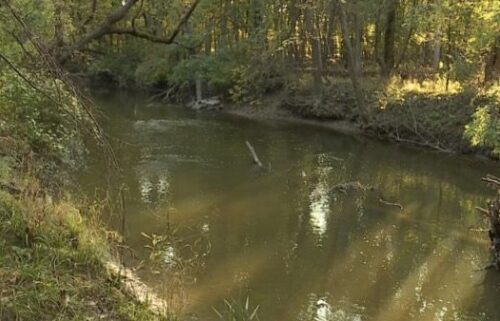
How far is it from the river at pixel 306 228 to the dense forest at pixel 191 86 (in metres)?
0.48

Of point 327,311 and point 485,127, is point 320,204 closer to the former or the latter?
point 485,127

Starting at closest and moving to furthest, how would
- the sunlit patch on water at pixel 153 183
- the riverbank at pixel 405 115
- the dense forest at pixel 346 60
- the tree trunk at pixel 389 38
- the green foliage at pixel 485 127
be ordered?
1. the green foliage at pixel 485 127
2. the sunlit patch on water at pixel 153 183
3. the dense forest at pixel 346 60
4. the riverbank at pixel 405 115
5. the tree trunk at pixel 389 38

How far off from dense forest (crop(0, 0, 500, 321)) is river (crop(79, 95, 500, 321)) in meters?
0.48

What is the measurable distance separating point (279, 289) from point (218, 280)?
0.89m

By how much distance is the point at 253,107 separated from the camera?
1142 inches

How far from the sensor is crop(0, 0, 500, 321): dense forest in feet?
18.8

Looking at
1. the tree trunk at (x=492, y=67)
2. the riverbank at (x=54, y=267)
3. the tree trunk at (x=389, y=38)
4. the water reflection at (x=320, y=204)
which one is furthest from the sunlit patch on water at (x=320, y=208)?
the tree trunk at (x=389, y=38)

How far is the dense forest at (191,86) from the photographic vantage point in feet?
18.8

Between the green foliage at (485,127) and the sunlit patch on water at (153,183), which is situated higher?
the green foliage at (485,127)

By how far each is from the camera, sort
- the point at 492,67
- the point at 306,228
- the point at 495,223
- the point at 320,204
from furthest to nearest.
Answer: the point at 492,67
the point at 320,204
the point at 306,228
the point at 495,223

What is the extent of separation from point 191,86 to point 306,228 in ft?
74.7

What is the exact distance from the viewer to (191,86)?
33.1 meters

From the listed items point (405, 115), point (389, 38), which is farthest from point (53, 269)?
point (389, 38)

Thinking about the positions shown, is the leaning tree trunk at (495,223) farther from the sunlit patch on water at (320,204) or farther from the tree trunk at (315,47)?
the tree trunk at (315,47)
